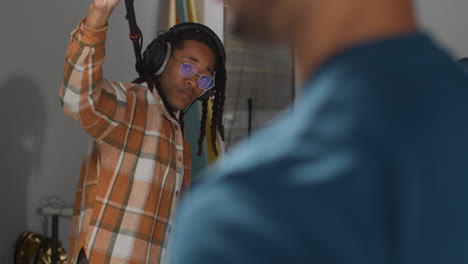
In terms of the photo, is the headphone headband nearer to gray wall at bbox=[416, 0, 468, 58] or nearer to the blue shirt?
the blue shirt

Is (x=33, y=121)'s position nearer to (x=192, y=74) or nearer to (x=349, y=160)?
(x=192, y=74)

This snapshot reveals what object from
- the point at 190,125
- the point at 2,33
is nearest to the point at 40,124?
the point at 2,33

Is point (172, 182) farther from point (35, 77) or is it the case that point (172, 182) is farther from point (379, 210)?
point (379, 210)

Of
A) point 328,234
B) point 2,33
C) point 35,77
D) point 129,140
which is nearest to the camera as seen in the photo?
point 328,234

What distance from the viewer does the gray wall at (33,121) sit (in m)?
2.65

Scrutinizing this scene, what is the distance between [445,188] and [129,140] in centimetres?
148

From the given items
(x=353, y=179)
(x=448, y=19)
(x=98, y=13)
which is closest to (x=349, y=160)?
(x=353, y=179)

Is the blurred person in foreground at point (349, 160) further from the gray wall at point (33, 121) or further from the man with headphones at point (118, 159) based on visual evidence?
the gray wall at point (33, 121)

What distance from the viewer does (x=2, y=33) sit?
260 cm

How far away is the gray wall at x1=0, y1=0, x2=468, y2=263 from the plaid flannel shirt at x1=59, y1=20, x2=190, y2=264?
0.89 m

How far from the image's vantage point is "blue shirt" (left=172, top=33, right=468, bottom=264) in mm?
354

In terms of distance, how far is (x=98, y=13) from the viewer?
63.2 inches

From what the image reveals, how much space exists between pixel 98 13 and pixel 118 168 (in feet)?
1.37

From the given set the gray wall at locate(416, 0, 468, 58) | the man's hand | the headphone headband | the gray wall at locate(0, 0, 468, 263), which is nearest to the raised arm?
the man's hand
